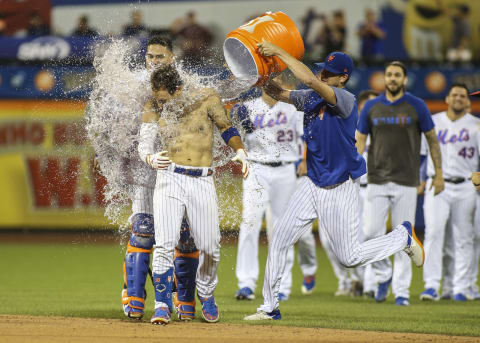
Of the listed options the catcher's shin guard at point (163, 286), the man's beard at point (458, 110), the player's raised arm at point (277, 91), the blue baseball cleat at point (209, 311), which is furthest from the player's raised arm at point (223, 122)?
the man's beard at point (458, 110)

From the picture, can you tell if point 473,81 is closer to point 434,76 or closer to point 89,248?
point 434,76

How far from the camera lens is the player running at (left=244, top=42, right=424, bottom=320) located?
7391 millimetres

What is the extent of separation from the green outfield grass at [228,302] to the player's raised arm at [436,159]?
1349 mm

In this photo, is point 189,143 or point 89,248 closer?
point 189,143

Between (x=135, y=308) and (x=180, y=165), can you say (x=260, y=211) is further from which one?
(x=180, y=165)

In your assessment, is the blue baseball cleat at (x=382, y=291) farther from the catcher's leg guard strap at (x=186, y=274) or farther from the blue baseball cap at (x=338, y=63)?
the blue baseball cap at (x=338, y=63)

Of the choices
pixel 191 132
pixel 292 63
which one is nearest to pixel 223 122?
pixel 191 132

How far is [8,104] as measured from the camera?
1836 centimetres

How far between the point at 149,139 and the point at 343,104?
5.66 ft

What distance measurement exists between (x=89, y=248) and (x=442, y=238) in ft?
31.8

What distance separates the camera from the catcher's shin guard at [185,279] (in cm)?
759

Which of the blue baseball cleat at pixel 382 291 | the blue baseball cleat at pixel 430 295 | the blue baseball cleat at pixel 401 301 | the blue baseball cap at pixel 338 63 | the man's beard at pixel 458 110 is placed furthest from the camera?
the man's beard at pixel 458 110

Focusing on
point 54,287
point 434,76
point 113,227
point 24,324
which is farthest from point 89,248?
point 24,324

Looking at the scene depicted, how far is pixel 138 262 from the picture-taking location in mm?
7531
